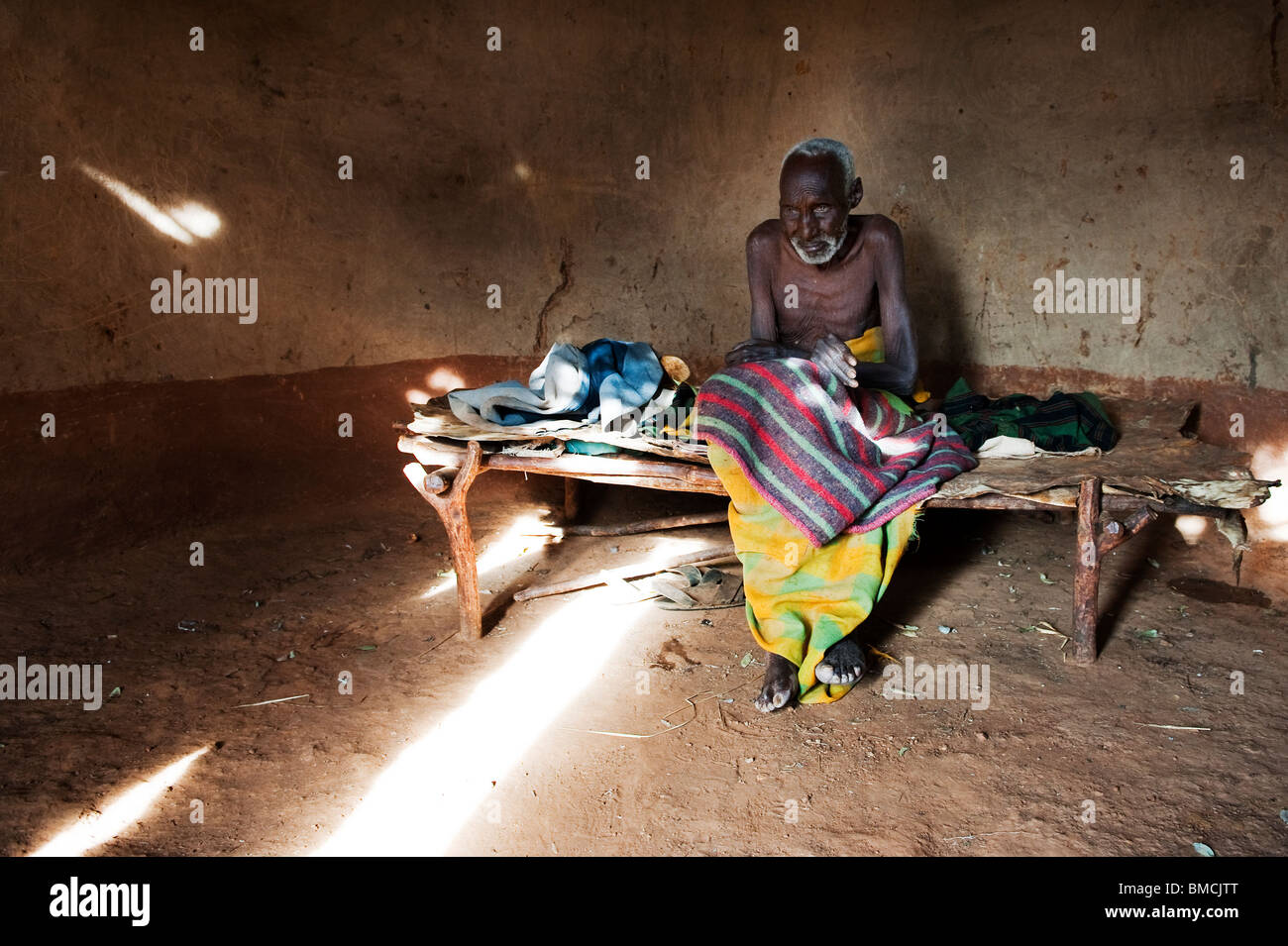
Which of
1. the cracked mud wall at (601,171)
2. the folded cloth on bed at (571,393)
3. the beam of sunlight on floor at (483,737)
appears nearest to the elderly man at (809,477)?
Answer: the folded cloth on bed at (571,393)

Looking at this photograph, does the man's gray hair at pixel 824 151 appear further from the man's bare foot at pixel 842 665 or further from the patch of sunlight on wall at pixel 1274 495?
the patch of sunlight on wall at pixel 1274 495

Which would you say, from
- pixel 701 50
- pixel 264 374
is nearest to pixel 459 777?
pixel 264 374

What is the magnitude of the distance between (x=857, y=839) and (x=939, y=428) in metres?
1.61

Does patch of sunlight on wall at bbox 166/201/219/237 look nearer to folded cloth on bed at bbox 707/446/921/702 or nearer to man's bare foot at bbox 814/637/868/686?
folded cloth on bed at bbox 707/446/921/702

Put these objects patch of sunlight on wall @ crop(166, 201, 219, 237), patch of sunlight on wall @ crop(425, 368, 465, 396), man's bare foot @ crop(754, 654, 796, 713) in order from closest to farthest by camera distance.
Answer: man's bare foot @ crop(754, 654, 796, 713) < patch of sunlight on wall @ crop(166, 201, 219, 237) < patch of sunlight on wall @ crop(425, 368, 465, 396)

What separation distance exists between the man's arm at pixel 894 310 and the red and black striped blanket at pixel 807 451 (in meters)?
0.36

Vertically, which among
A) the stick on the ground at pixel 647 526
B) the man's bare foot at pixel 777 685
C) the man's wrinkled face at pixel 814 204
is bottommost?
the man's bare foot at pixel 777 685

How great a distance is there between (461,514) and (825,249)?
1.64 metres

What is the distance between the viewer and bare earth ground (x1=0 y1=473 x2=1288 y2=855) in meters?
2.35

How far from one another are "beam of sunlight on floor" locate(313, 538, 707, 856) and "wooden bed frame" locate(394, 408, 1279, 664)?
0.36m

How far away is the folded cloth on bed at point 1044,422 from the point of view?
3439mm

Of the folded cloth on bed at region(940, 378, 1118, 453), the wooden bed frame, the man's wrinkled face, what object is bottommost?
the wooden bed frame

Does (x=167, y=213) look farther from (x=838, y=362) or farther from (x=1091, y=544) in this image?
(x=1091, y=544)

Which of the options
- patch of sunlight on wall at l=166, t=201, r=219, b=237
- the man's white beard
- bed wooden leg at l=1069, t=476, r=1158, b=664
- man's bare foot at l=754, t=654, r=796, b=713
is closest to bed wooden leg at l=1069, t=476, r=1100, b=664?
bed wooden leg at l=1069, t=476, r=1158, b=664
